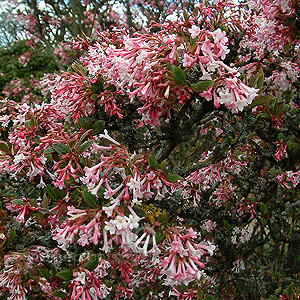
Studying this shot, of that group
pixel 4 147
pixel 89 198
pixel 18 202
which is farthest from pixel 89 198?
pixel 4 147

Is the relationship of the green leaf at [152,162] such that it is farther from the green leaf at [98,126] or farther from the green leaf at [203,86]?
the green leaf at [98,126]

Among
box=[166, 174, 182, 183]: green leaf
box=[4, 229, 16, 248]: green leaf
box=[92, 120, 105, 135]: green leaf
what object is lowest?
box=[4, 229, 16, 248]: green leaf

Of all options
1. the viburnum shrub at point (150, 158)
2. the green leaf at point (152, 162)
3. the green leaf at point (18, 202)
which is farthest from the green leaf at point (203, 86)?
the green leaf at point (18, 202)

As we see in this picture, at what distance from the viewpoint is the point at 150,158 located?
1320 mm

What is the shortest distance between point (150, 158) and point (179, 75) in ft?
1.26

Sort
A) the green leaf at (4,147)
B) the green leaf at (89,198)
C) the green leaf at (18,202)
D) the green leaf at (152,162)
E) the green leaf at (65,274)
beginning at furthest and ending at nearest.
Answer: the green leaf at (4,147), the green leaf at (18,202), the green leaf at (65,274), the green leaf at (152,162), the green leaf at (89,198)

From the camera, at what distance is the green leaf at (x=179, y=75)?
1.24 meters

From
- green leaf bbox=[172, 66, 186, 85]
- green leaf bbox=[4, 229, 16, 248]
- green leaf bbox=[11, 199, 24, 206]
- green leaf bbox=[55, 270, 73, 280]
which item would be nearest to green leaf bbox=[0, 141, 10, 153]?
green leaf bbox=[11, 199, 24, 206]

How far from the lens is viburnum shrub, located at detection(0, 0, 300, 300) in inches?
48.2

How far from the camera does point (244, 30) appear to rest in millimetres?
2205

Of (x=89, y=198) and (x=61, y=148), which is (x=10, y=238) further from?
(x=89, y=198)

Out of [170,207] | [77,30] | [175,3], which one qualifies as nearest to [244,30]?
[170,207]

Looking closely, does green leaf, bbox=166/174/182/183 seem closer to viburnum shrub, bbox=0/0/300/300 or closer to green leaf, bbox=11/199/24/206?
viburnum shrub, bbox=0/0/300/300

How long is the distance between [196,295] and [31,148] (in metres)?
1.59
